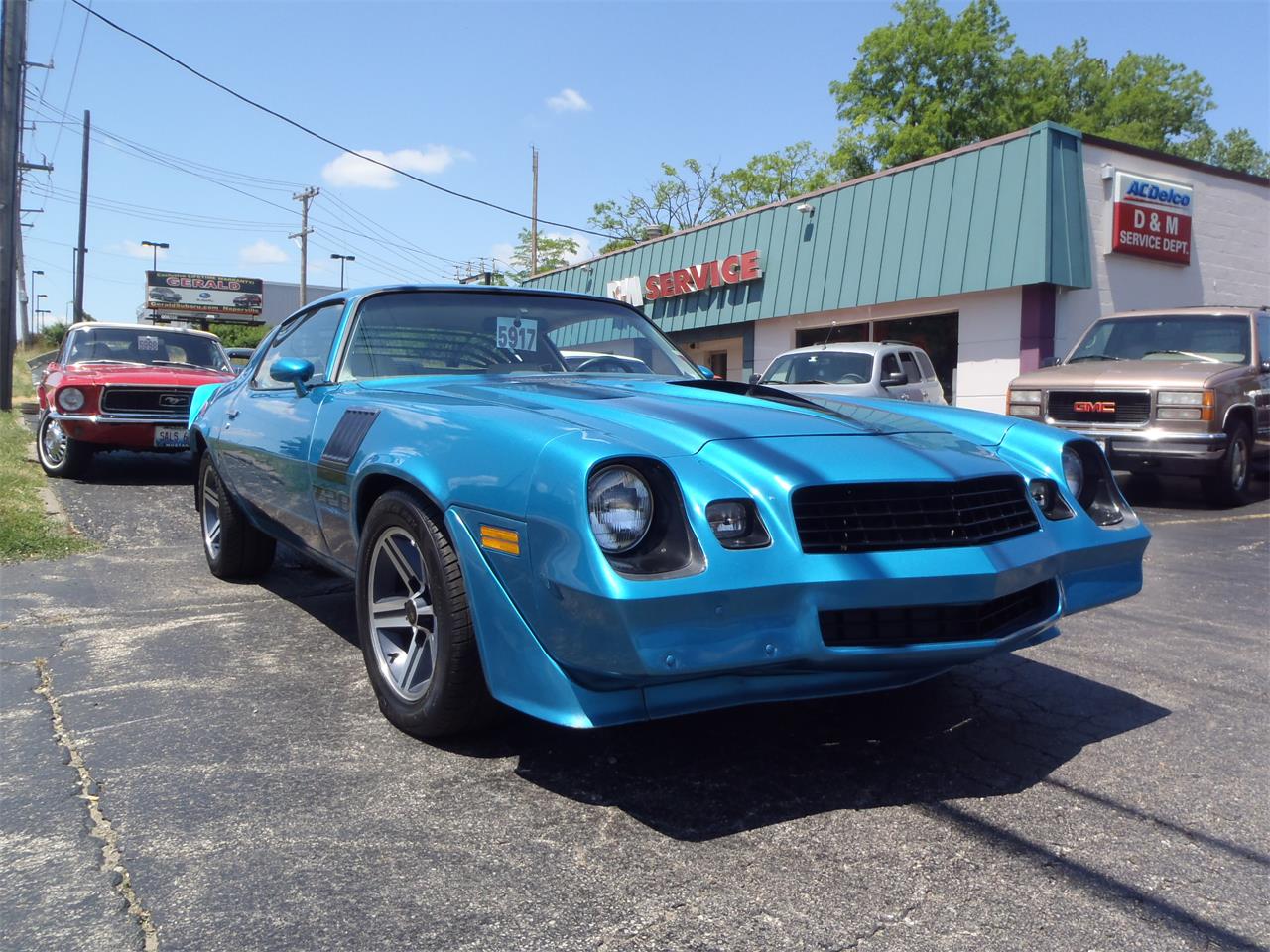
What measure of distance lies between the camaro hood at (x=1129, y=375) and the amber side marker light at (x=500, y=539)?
26.3ft

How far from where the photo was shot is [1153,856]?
2.27m

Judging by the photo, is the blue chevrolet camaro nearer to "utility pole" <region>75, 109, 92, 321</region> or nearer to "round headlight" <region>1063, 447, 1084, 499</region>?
"round headlight" <region>1063, 447, 1084, 499</region>

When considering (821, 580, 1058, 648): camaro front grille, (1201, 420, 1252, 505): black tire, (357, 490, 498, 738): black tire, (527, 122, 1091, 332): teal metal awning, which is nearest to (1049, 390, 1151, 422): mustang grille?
(1201, 420, 1252, 505): black tire

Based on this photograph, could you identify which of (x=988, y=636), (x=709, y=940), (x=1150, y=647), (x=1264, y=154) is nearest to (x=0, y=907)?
(x=709, y=940)

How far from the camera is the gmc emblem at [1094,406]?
29.6 ft

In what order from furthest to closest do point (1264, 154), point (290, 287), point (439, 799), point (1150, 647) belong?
1. point (290, 287)
2. point (1264, 154)
3. point (1150, 647)
4. point (439, 799)

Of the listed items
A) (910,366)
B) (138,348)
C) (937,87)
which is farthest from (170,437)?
(937,87)

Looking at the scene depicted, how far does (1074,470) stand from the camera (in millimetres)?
3344

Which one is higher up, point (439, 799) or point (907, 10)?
point (907, 10)

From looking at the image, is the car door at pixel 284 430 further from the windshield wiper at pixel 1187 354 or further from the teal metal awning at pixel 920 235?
the teal metal awning at pixel 920 235

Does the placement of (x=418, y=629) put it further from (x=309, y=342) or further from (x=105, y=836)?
(x=309, y=342)

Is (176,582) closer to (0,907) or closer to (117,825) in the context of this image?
(117,825)

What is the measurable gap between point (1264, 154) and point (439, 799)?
66.4 meters

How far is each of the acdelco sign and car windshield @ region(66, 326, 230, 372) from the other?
401 inches
